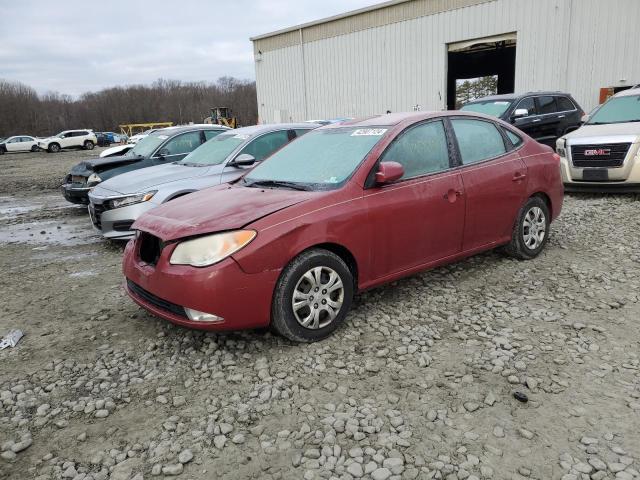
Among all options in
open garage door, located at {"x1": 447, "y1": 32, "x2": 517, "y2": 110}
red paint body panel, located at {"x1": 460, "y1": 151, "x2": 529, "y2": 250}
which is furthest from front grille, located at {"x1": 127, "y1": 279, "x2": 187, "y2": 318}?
open garage door, located at {"x1": 447, "y1": 32, "x2": 517, "y2": 110}

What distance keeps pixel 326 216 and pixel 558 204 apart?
316cm

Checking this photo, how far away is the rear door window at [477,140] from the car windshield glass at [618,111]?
5.35 meters

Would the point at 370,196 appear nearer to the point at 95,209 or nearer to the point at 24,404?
the point at 24,404

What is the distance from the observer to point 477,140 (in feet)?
15.6

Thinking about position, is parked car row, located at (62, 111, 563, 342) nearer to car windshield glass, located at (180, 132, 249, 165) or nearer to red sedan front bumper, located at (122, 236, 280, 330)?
red sedan front bumper, located at (122, 236, 280, 330)

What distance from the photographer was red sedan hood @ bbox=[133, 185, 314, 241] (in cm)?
342

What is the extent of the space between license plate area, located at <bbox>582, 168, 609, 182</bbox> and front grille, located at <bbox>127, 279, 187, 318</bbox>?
736 centimetres

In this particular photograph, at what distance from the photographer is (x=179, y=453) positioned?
2.55m

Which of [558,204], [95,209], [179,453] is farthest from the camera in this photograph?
[95,209]

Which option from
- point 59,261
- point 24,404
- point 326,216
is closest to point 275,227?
point 326,216

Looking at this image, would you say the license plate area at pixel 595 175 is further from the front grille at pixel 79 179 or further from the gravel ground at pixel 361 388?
the front grille at pixel 79 179

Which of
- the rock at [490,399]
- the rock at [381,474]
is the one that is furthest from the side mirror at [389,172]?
the rock at [381,474]

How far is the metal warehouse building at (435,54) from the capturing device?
1706 cm

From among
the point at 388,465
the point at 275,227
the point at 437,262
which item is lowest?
the point at 388,465
